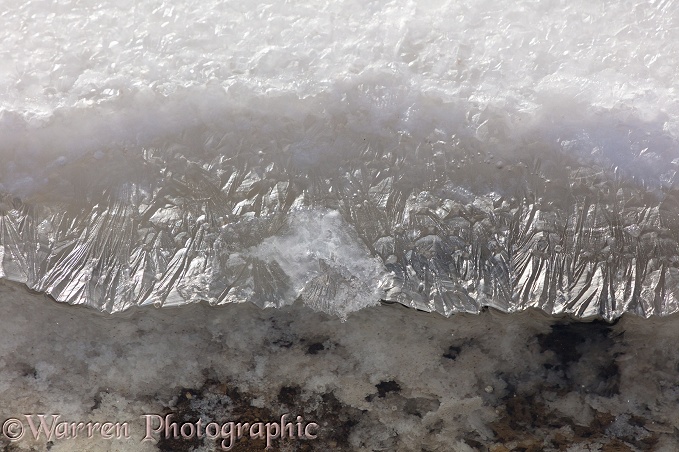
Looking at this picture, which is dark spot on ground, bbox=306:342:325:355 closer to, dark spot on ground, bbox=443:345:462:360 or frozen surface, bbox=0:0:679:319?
frozen surface, bbox=0:0:679:319

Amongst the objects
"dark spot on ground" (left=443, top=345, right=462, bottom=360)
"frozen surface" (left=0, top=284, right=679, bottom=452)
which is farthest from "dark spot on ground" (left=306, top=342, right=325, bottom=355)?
"dark spot on ground" (left=443, top=345, right=462, bottom=360)

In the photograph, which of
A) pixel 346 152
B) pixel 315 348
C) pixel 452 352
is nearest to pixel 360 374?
pixel 315 348

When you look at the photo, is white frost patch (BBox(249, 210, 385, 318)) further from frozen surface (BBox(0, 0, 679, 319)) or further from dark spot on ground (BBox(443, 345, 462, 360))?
dark spot on ground (BBox(443, 345, 462, 360))

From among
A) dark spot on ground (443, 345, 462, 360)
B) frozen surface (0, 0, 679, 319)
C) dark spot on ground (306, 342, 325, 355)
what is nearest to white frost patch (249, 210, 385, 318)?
frozen surface (0, 0, 679, 319)

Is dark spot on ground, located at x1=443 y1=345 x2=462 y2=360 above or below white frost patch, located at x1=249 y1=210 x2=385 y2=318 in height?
below

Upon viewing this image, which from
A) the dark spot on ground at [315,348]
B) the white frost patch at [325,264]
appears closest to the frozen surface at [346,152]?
the white frost patch at [325,264]

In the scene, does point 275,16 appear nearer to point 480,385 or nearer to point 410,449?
point 480,385

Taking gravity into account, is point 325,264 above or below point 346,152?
below

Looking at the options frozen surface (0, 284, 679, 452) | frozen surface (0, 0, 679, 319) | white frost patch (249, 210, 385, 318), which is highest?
frozen surface (0, 0, 679, 319)

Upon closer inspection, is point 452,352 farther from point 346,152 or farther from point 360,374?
point 346,152
